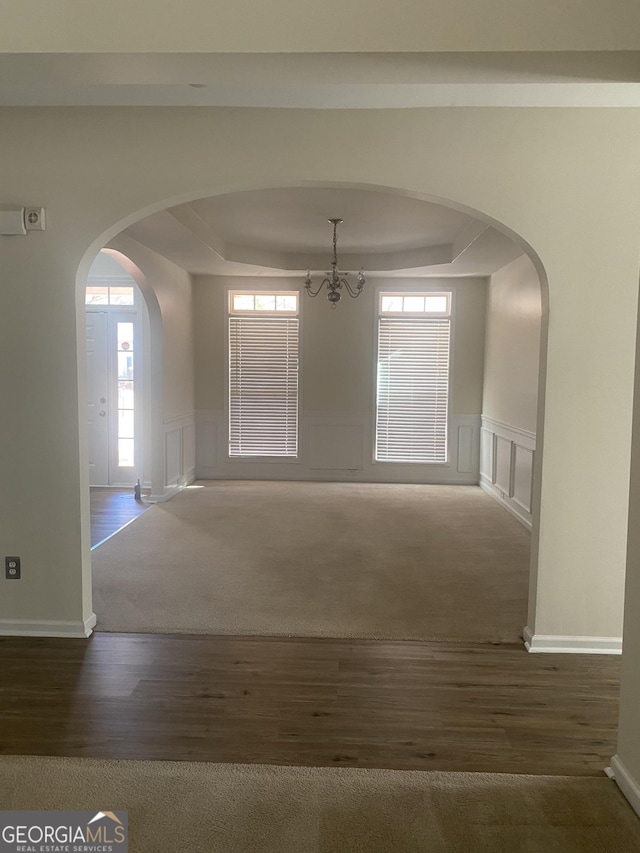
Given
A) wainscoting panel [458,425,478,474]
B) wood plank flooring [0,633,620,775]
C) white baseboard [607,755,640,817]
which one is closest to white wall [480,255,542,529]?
wainscoting panel [458,425,478,474]

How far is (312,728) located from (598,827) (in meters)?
1.12

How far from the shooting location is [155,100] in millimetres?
Answer: 2883

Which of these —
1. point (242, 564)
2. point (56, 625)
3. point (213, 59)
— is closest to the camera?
point (213, 59)

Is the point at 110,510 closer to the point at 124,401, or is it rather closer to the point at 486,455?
the point at 124,401

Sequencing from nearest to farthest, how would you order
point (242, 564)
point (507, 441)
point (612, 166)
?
1. point (612, 166)
2. point (242, 564)
3. point (507, 441)

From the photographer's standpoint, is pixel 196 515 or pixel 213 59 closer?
pixel 213 59

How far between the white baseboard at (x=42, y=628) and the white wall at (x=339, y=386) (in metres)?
4.86

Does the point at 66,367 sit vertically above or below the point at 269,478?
above

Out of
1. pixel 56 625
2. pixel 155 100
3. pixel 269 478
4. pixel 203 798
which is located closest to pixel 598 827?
pixel 203 798

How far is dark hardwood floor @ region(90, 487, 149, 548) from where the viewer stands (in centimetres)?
546

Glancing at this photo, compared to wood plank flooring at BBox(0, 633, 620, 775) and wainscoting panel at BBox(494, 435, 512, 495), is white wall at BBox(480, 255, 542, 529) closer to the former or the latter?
wainscoting panel at BBox(494, 435, 512, 495)

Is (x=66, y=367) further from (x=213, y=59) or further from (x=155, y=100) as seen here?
(x=213, y=59)

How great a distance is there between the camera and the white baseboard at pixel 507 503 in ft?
19.0

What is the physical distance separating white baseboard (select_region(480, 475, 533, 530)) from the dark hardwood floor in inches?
154
